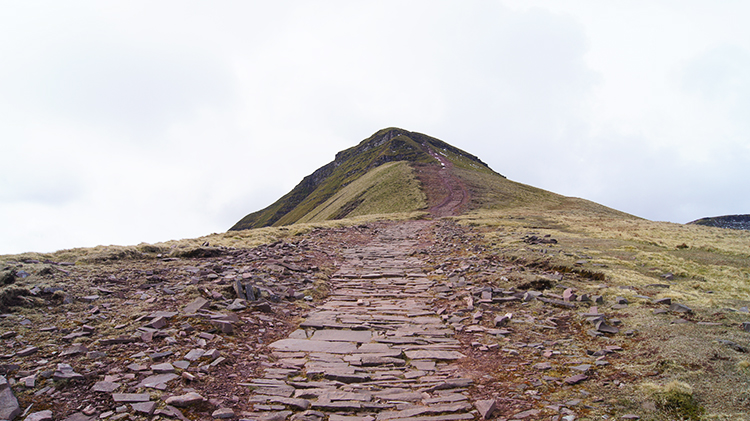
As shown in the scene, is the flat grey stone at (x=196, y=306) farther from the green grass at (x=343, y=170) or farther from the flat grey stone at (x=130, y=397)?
the green grass at (x=343, y=170)

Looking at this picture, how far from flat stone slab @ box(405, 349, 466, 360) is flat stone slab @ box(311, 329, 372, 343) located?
1268 millimetres

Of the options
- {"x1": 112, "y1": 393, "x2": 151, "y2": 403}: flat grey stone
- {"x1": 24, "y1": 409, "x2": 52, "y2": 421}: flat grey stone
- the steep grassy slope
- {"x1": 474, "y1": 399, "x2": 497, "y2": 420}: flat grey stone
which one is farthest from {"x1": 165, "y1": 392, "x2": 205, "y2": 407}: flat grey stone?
the steep grassy slope

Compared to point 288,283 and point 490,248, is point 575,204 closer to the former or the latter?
point 490,248

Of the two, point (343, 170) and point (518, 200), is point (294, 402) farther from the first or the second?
point (343, 170)

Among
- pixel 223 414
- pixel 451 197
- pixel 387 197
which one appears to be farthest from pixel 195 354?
pixel 387 197

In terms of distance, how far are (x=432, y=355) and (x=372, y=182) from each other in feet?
256

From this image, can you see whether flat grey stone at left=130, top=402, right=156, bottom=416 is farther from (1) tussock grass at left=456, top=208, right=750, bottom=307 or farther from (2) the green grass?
(2) the green grass

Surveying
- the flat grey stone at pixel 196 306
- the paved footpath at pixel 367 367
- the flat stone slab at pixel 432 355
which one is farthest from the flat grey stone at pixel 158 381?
the flat stone slab at pixel 432 355

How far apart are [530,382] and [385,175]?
8075 cm

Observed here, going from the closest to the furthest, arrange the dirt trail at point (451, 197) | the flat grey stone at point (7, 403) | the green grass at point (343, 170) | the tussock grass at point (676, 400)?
the flat grey stone at point (7, 403) → the tussock grass at point (676, 400) → the dirt trail at point (451, 197) → the green grass at point (343, 170)

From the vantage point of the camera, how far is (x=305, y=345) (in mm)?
7902

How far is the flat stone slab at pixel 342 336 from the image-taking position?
8.29m

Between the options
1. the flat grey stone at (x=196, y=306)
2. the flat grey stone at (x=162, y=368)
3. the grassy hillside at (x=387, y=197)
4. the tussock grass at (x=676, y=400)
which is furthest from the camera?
the grassy hillside at (x=387, y=197)

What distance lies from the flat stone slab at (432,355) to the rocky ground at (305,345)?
40mm
